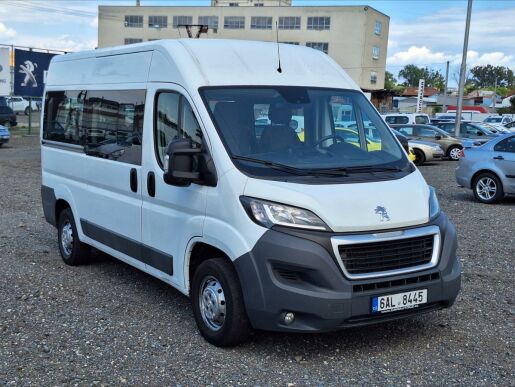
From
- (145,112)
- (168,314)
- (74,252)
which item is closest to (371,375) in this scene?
(168,314)

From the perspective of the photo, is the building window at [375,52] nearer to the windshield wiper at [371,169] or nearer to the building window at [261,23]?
the building window at [261,23]

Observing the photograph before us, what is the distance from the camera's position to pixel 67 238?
297 inches

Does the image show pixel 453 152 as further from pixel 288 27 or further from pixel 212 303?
pixel 288 27

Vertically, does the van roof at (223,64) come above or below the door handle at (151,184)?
above

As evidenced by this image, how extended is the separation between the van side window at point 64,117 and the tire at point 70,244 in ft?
2.93

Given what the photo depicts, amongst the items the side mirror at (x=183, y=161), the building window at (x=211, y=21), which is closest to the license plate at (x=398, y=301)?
the side mirror at (x=183, y=161)

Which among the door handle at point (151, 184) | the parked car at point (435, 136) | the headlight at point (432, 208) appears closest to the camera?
the headlight at point (432, 208)

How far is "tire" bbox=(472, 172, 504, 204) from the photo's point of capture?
12867 millimetres

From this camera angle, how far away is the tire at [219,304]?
15.1ft

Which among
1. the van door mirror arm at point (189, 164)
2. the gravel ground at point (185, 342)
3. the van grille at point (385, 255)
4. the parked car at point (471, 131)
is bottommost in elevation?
the gravel ground at point (185, 342)

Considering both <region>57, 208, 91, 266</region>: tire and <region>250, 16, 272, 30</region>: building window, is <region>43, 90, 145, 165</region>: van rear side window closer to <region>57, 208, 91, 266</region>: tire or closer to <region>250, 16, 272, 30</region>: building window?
<region>57, 208, 91, 266</region>: tire

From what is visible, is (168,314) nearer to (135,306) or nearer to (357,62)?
(135,306)

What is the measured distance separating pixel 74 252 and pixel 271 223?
3754 mm

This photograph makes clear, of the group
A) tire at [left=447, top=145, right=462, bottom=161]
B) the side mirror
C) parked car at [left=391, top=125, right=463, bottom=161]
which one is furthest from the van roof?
tire at [left=447, top=145, right=462, bottom=161]
